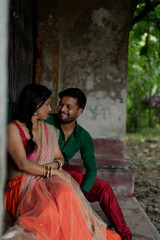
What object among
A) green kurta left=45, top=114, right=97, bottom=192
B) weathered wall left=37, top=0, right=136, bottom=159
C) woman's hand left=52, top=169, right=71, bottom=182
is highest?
weathered wall left=37, top=0, right=136, bottom=159

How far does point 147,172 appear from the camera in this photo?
19.5ft

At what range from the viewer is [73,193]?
7.05 feet

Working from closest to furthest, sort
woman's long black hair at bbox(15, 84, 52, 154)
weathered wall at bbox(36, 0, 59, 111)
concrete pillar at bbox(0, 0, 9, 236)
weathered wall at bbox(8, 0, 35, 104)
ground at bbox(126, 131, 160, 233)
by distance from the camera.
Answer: concrete pillar at bbox(0, 0, 9, 236) < woman's long black hair at bbox(15, 84, 52, 154) < weathered wall at bbox(8, 0, 35, 104) < ground at bbox(126, 131, 160, 233) < weathered wall at bbox(36, 0, 59, 111)

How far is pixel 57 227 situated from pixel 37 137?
77 cm

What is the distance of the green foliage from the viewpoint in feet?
23.2

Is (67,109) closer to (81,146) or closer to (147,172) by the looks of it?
(81,146)

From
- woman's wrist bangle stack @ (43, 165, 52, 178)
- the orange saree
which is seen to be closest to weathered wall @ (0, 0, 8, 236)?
the orange saree

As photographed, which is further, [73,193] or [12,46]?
[12,46]

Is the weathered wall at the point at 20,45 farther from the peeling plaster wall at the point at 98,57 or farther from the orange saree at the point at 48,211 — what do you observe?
the orange saree at the point at 48,211

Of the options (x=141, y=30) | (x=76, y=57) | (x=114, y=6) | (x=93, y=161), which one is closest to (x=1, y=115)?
(x=93, y=161)

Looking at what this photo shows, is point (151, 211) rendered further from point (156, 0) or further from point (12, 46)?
point (156, 0)

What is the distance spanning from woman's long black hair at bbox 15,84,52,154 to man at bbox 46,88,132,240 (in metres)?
0.57

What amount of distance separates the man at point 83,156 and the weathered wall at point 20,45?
2.72 ft

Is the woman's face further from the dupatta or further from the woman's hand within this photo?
the woman's hand
